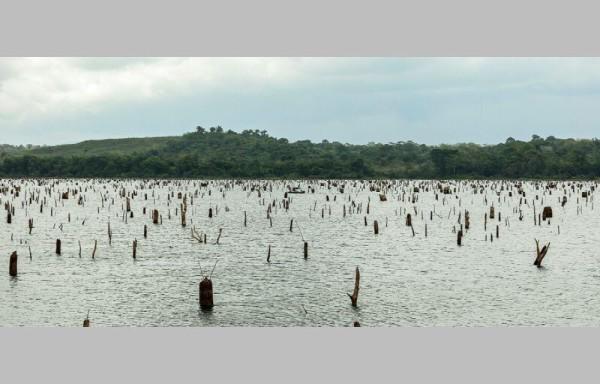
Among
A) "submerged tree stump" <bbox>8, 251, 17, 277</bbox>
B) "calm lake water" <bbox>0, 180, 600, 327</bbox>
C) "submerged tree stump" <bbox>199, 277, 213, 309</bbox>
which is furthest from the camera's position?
"submerged tree stump" <bbox>8, 251, 17, 277</bbox>

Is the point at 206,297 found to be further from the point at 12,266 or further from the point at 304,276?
the point at 12,266

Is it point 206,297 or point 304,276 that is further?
point 304,276

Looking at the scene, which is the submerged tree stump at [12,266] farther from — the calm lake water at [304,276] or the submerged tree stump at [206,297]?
the submerged tree stump at [206,297]

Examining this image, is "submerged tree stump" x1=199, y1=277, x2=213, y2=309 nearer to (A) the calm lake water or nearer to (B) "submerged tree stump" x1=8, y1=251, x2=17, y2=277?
(A) the calm lake water

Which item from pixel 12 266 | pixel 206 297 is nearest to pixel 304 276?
pixel 206 297

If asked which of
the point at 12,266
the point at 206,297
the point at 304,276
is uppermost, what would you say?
the point at 12,266

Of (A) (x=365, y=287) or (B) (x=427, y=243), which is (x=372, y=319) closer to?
(A) (x=365, y=287)

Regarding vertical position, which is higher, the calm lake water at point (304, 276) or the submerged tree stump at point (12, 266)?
the submerged tree stump at point (12, 266)

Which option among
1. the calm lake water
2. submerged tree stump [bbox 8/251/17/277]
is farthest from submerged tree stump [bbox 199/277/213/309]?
submerged tree stump [bbox 8/251/17/277]

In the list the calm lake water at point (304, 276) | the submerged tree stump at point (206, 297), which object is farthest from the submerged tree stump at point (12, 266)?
the submerged tree stump at point (206, 297)

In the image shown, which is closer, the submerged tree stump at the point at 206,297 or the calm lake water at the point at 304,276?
the calm lake water at the point at 304,276

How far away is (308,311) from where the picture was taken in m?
26.4

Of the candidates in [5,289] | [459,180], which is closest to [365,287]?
[5,289]

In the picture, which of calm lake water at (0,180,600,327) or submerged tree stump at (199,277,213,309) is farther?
submerged tree stump at (199,277,213,309)
